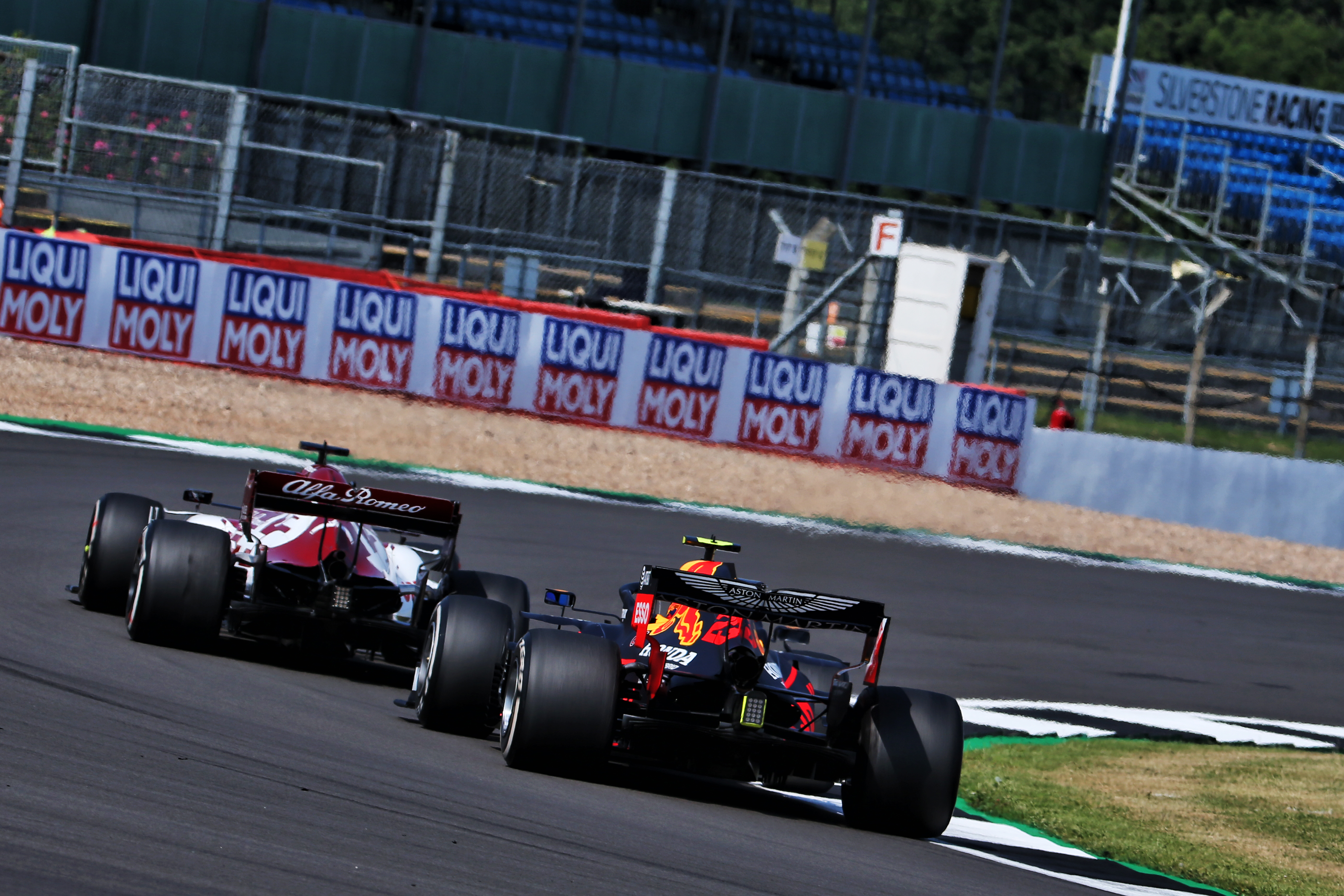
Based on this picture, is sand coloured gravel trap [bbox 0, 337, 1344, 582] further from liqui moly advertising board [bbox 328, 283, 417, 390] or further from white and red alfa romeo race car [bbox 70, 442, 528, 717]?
white and red alfa romeo race car [bbox 70, 442, 528, 717]

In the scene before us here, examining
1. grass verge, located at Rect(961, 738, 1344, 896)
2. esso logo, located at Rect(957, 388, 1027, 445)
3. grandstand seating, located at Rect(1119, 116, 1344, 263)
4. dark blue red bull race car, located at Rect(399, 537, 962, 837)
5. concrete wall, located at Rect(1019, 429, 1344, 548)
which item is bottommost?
grass verge, located at Rect(961, 738, 1344, 896)

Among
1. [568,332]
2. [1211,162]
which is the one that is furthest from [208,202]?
[1211,162]

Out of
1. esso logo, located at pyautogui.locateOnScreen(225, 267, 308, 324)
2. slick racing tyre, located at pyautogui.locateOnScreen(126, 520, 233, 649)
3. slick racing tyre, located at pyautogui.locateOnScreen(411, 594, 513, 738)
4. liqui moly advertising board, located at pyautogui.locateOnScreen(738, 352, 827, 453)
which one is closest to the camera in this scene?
slick racing tyre, located at pyautogui.locateOnScreen(411, 594, 513, 738)

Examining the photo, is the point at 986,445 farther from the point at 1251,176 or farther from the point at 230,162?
the point at 1251,176

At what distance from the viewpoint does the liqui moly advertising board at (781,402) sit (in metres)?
19.8

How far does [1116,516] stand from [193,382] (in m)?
9.85

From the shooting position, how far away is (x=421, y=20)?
33031 mm

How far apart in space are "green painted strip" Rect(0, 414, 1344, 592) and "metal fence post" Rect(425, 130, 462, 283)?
694 cm

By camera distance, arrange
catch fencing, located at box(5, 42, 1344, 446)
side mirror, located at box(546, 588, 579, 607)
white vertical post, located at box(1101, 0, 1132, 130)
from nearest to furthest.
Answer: side mirror, located at box(546, 588, 579, 607) → catch fencing, located at box(5, 42, 1344, 446) → white vertical post, located at box(1101, 0, 1132, 130)

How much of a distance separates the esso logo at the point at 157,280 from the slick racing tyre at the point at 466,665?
12.3 meters

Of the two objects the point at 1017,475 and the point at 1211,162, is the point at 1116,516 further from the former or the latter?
the point at 1211,162

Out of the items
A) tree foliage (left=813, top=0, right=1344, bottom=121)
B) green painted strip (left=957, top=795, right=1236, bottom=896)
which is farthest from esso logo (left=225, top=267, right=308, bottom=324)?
tree foliage (left=813, top=0, right=1344, bottom=121)

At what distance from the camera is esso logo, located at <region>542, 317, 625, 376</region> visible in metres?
19.6

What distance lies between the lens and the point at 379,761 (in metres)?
6.47
